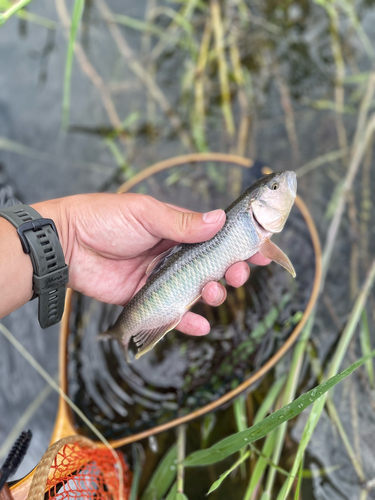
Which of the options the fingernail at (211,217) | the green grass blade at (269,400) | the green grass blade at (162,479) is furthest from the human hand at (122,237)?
the green grass blade at (162,479)

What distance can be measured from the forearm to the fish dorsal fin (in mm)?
537

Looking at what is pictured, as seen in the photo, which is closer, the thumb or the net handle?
the thumb

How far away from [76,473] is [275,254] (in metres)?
1.34

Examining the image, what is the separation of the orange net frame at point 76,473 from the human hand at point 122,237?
2.50 feet

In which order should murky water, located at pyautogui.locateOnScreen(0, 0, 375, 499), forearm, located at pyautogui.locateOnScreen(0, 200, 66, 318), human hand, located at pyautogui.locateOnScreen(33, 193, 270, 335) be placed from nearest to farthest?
1. forearm, located at pyautogui.locateOnScreen(0, 200, 66, 318)
2. human hand, located at pyautogui.locateOnScreen(33, 193, 270, 335)
3. murky water, located at pyautogui.locateOnScreen(0, 0, 375, 499)

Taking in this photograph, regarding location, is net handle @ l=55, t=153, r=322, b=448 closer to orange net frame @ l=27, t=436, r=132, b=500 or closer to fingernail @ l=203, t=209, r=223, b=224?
orange net frame @ l=27, t=436, r=132, b=500

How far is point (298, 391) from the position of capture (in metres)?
2.32

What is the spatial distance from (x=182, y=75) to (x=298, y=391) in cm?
257

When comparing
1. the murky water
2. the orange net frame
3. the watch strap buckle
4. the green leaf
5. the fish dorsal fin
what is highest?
the murky water

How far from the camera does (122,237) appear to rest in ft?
6.33

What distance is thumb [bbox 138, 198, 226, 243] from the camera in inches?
64.9

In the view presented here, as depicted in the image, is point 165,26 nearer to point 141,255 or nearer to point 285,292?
point 141,255

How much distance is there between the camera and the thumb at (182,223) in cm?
165

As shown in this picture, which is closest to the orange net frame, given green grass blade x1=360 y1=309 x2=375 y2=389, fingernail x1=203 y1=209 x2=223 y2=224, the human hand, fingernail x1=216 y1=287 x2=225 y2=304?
the human hand
